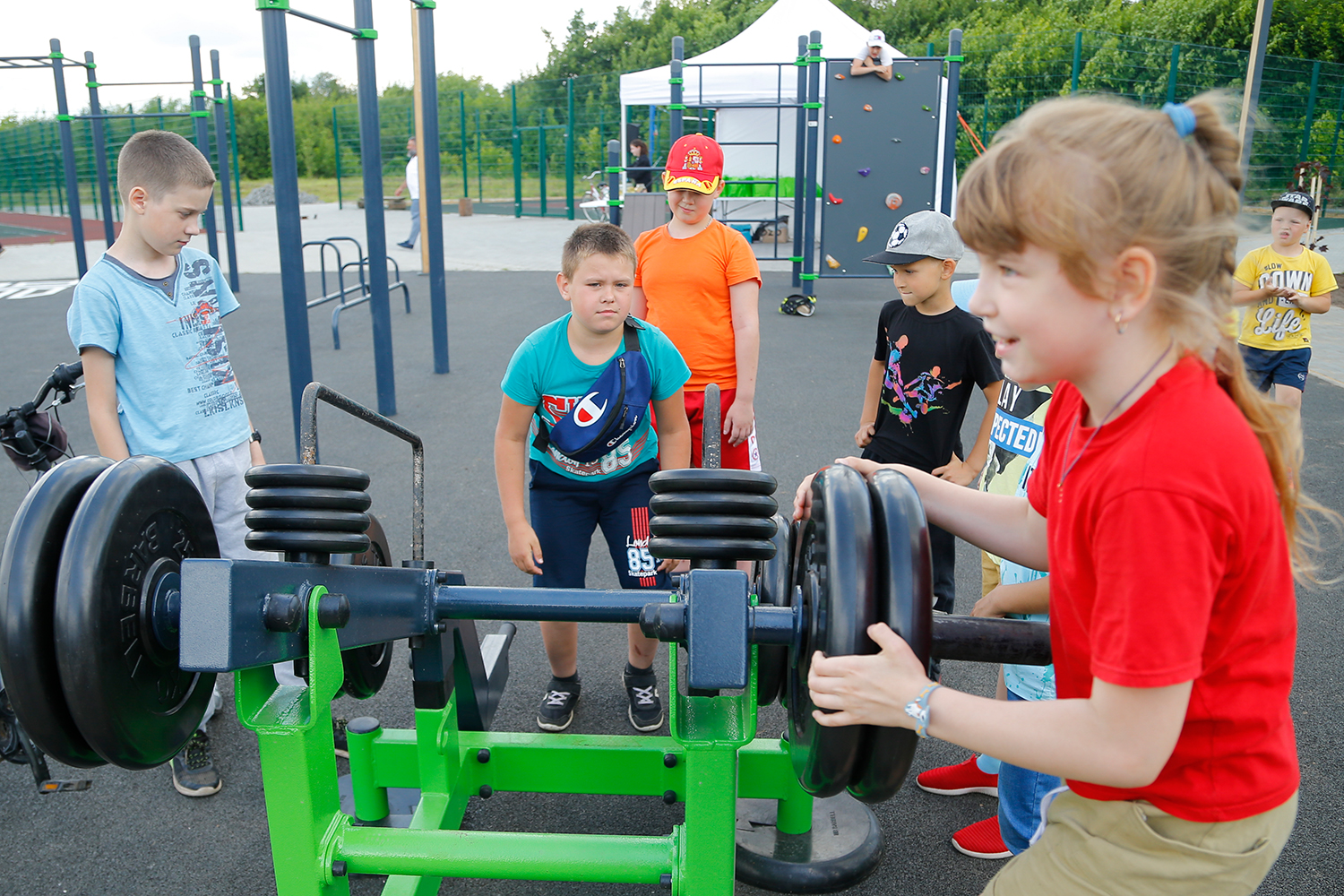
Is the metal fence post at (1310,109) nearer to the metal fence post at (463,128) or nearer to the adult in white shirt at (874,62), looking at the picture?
the adult in white shirt at (874,62)

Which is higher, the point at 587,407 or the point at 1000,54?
the point at 1000,54

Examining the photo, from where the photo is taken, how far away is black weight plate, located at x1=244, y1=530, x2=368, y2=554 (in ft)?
5.37

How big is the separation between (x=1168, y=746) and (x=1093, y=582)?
194 mm

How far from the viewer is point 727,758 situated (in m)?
1.64

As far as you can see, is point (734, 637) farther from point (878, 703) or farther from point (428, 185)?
point (428, 185)

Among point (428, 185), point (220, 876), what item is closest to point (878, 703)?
point (220, 876)

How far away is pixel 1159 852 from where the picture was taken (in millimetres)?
1193

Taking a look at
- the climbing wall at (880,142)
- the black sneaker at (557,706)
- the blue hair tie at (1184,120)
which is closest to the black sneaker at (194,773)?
the black sneaker at (557,706)

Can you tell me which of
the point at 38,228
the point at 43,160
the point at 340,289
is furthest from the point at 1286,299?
the point at 43,160

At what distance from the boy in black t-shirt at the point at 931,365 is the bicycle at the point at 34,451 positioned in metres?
2.46

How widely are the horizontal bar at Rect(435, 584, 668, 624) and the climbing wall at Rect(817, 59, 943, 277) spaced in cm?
829

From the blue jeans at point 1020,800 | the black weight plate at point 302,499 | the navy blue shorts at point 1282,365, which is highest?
the black weight plate at point 302,499

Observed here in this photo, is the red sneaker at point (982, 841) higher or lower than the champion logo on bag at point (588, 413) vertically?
lower

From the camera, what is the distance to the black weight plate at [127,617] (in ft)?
4.75
